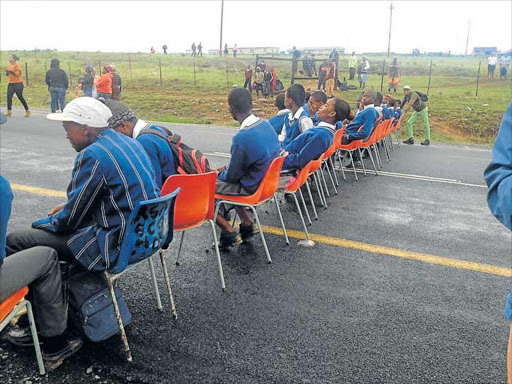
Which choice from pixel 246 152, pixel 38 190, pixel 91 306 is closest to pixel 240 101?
pixel 246 152

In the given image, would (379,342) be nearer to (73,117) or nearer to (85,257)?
(85,257)

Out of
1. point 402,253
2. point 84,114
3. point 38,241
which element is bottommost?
point 402,253

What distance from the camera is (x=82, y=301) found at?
3.17 metres

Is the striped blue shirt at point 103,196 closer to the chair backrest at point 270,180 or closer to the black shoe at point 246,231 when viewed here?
the chair backrest at point 270,180

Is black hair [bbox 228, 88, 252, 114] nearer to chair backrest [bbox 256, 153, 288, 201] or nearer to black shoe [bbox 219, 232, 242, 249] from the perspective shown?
chair backrest [bbox 256, 153, 288, 201]

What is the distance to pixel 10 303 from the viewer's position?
2.68 metres

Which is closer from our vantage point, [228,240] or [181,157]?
[181,157]

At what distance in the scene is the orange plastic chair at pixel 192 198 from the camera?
149 inches

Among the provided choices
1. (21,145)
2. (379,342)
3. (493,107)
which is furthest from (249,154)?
(493,107)

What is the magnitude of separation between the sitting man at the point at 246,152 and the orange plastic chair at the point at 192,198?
0.80m

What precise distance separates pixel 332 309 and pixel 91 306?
1.86 m

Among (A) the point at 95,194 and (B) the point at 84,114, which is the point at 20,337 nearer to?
(A) the point at 95,194

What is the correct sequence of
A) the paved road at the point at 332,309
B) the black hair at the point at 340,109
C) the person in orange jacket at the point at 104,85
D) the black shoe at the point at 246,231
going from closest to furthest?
the paved road at the point at 332,309
the black shoe at the point at 246,231
the black hair at the point at 340,109
the person in orange jacket at the point at 104,85

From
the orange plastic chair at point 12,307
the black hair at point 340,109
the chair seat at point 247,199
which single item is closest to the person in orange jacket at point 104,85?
the black hair at point 340,109
